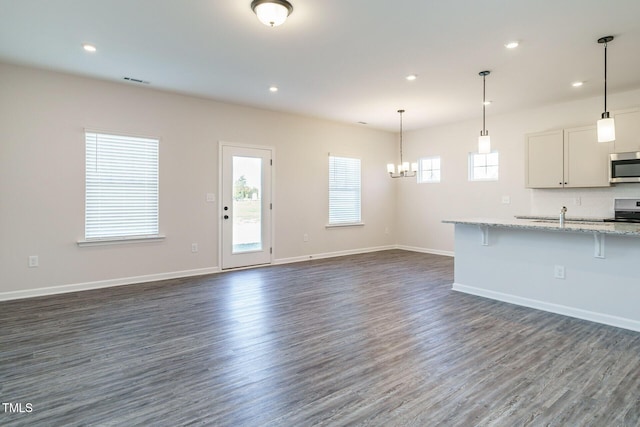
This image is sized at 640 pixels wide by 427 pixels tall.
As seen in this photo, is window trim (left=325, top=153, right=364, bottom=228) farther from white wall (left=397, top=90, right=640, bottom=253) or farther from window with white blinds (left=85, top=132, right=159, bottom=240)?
window with white blinds (left=85, top=132, right=159, bottom=240)

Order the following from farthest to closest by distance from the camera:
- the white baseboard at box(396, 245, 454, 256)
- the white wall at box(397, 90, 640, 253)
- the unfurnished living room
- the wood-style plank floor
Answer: the white baseboard at box(396, 245, 454, 256) → the white wall at box(397, 90, 640, 253) → the unfurnished living room → the wood-style plank floor

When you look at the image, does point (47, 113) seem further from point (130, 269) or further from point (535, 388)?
point (535, 388)

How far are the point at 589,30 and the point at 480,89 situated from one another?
1807 millimetres

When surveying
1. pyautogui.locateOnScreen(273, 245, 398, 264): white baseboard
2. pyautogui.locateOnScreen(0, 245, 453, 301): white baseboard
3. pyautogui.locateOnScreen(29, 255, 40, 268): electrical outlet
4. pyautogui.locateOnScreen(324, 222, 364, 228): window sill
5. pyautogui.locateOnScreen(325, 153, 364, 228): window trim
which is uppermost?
pyautogui.locateOnScreen(325, 153, 364, 228): window trim

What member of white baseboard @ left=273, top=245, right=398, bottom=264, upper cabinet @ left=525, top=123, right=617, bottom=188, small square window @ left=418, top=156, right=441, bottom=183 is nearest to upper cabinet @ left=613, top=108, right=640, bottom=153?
upper cabinet @ left=525, top=123, right=617, bottom=188

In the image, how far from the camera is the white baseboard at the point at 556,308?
3.34m

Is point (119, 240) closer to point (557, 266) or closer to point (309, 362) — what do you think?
point (309, 362)

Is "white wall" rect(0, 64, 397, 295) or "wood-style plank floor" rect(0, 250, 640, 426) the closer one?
"wood-style plank floor" rect(0, 250, 640, 426)

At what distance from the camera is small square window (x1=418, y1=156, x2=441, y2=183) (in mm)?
7840

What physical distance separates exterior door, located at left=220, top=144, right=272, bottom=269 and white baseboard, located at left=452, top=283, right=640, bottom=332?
336 centimetres

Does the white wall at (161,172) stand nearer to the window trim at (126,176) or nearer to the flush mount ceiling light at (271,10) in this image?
the window trim at (126,176)

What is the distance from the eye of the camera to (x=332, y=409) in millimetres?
2049

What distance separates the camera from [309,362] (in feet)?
8.66

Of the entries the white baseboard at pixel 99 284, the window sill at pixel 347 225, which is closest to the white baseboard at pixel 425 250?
the window sill at pixel 347 225
